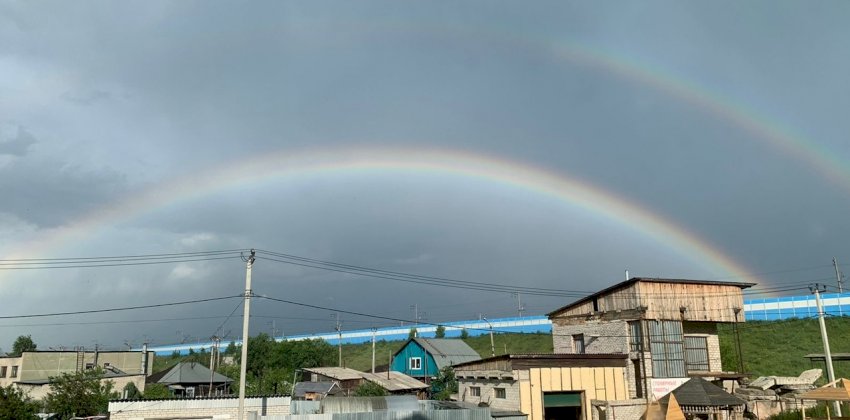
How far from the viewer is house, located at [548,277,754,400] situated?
122ft

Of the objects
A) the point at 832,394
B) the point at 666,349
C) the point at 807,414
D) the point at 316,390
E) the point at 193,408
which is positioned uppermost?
the point at 666,349

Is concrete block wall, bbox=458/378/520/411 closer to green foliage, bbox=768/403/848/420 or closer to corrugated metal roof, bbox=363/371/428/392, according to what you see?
corrugated metal roof, bbox=363/371/428/392

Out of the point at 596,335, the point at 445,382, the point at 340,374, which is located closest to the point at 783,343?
the point at 596,335

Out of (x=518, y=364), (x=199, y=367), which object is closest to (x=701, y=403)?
(x=518, y=364)

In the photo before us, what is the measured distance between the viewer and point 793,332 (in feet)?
230

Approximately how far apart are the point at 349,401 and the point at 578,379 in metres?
13.8

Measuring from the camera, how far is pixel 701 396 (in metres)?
30.5

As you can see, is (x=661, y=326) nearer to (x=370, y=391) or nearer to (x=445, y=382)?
(x=370, y=391)

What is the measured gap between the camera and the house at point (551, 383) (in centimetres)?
3378

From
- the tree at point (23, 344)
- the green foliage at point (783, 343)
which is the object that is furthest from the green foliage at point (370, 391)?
the tree at point (23, 344)

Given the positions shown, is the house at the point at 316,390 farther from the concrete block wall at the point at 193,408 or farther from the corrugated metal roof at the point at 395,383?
the concrete block wall at the point at 193,408

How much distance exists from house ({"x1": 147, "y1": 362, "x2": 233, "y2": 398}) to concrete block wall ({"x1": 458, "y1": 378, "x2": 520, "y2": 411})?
31.2 m

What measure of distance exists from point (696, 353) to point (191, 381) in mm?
49145

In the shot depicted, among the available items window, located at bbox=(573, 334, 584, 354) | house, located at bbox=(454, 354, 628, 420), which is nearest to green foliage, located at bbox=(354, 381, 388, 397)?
house, located at bbox=(454, 354, 628, 420)
